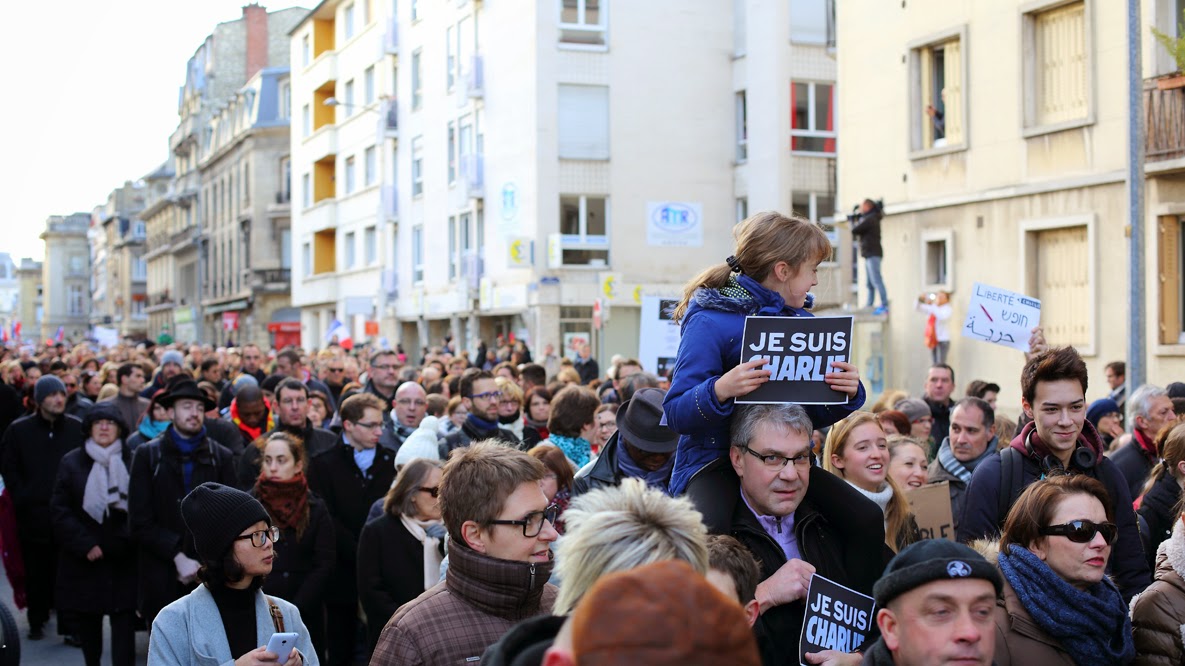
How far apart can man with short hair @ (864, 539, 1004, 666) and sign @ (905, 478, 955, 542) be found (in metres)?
3.14

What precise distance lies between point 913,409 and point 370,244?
40.2m

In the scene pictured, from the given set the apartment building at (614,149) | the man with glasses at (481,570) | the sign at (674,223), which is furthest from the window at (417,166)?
the man with glasses at (481,570)

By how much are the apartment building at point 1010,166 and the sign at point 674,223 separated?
1198cm

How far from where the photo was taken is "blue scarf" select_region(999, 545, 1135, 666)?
414 cm

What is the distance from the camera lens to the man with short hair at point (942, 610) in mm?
3457

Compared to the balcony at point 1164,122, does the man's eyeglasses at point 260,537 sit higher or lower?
lower

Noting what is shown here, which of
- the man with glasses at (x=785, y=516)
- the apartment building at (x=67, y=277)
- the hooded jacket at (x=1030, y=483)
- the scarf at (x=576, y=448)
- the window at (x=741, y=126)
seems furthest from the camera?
the apartment building at (x=67, y=277)

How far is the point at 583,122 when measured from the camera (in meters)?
34.8

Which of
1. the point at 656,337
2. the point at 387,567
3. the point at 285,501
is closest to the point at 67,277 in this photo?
the point at 656,337

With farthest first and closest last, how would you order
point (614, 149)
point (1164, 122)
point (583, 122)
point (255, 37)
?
point (255, 37)
point (614, 149)
point (583, 122)
point (1164, 122)

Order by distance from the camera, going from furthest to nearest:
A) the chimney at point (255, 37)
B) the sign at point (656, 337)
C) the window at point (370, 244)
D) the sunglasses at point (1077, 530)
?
the chimney at point (255, 37) < the window at point (370, 244) < the sign at point (656, 337) < the sunglasses at point (1077, 530)

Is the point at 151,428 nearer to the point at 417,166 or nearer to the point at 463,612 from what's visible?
the point at 463,612

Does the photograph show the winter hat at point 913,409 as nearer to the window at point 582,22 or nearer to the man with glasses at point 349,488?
the man with glasses at point 349,488

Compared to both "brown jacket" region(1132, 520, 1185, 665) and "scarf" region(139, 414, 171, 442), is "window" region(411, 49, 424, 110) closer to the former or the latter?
"scarf" region(139, 414, 171, 442)
